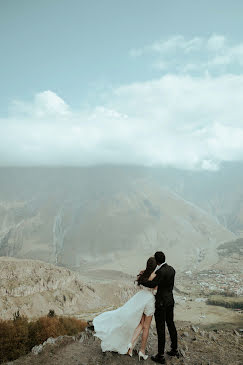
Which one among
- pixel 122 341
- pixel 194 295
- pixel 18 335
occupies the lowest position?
pixel 194 295

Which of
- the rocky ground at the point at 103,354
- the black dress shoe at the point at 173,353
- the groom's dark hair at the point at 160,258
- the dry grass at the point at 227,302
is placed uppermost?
the groom's dark hair at the point at 160,258

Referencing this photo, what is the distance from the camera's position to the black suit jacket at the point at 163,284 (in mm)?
9258

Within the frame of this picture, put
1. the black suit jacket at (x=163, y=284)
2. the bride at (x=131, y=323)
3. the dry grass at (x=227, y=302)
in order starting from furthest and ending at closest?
the dry grass at (x=227, y=302) → the bride at (x=131, y=323) → the black suit jacket at (x=163, y=284)

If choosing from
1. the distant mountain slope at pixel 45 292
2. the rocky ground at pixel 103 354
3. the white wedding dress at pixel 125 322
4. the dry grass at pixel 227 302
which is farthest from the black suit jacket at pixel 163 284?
the dry grass at pixel 227 302

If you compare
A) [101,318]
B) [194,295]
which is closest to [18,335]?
[101,318]

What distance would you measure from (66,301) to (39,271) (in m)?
13.4

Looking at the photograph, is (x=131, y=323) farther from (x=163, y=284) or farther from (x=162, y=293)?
(x=163, y=284)

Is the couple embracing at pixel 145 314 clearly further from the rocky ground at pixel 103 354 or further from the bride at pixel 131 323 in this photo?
the rocky ground at pixel 103 354

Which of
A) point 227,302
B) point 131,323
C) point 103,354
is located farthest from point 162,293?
point 227,302

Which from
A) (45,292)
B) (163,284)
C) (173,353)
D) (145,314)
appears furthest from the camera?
(45,292)

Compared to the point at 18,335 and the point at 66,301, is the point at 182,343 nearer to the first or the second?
the point at 18,335

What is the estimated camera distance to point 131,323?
9.90 meters

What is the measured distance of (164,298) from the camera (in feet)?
30.9

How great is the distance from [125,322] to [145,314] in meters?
0.86
